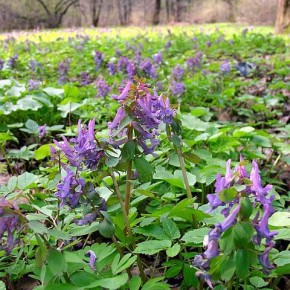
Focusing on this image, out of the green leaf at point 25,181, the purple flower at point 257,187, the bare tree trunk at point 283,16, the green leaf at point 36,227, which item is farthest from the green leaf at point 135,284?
the bare tree trunk at point 283,16

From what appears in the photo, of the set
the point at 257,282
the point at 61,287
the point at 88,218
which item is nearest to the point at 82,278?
the point at 61,287

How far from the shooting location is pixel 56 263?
1.27m

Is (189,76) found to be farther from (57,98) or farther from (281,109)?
(57,98)

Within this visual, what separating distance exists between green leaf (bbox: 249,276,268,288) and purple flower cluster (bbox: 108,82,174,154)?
1.99 feet

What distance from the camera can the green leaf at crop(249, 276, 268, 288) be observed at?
1.52 meters

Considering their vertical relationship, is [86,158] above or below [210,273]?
above

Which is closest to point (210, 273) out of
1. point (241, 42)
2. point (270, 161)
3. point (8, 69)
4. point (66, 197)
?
point (66, 197)

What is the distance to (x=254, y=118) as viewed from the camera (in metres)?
4.35

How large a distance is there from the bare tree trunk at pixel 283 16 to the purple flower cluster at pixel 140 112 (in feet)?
41.4

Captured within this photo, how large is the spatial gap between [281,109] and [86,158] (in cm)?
378

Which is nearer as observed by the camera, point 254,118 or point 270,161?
point 270,161

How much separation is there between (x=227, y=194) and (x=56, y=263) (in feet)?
1.81

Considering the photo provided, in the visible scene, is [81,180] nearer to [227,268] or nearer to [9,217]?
[9,217]

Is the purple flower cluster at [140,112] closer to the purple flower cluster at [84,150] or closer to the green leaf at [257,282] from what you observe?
the purple flower cluster at [84,150]
